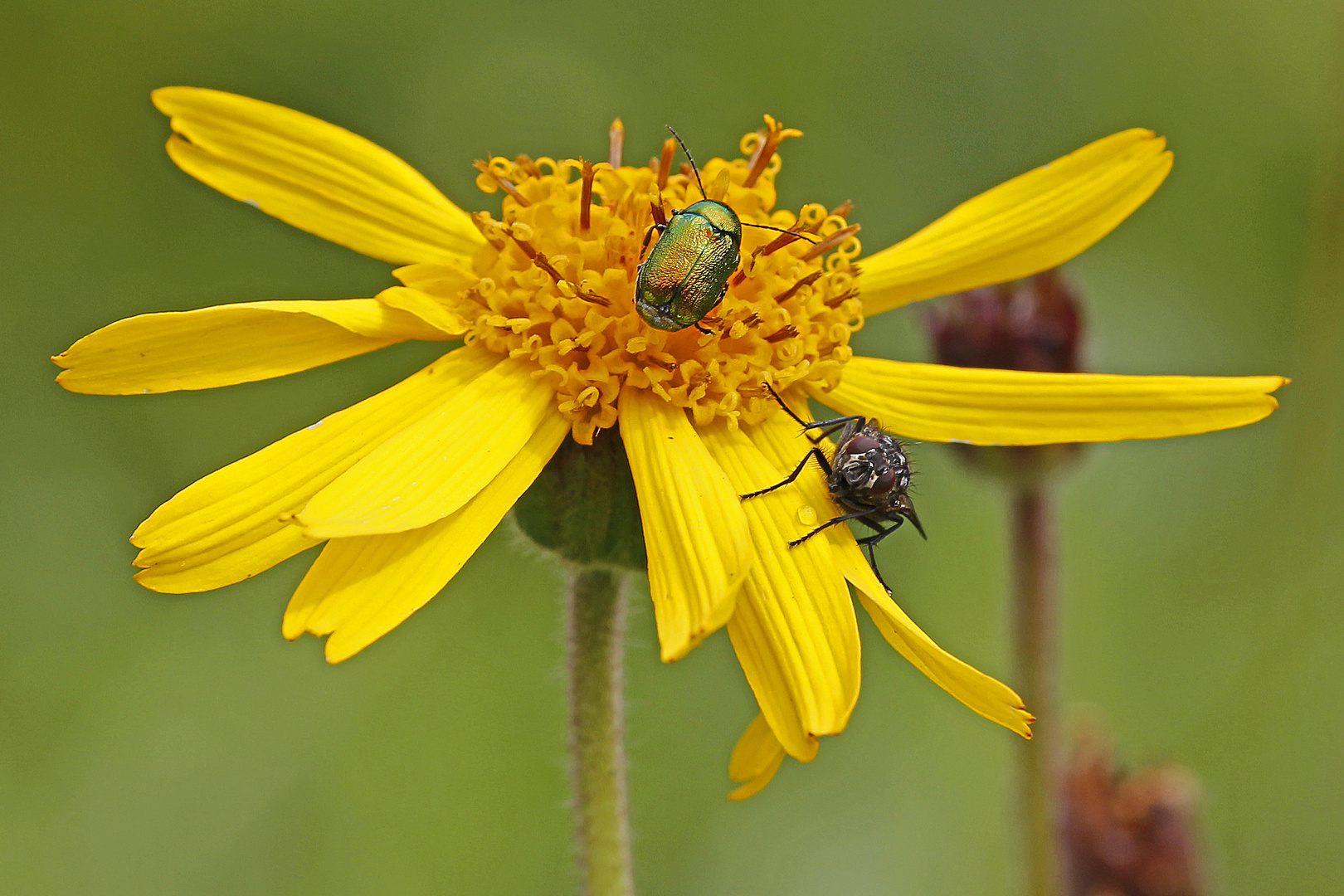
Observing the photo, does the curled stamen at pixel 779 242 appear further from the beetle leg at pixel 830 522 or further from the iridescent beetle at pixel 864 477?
the beetle leg at pixel 830 522

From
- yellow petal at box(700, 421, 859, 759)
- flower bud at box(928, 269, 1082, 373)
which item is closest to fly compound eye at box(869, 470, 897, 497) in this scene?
yellow petal at box(700, 421, 859, 759)

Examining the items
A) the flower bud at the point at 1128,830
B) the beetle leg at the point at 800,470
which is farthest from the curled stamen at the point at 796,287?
the flower bud at the point at 1128,830

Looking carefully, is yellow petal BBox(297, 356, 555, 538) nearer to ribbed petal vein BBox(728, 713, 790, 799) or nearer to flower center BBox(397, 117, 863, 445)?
flower center BBox(397, 117, 863, 445)

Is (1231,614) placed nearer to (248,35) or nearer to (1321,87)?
(1321,87)

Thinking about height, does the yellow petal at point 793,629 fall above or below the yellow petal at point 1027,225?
below

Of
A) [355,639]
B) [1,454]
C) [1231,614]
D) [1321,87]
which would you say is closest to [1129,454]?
[1231,614]

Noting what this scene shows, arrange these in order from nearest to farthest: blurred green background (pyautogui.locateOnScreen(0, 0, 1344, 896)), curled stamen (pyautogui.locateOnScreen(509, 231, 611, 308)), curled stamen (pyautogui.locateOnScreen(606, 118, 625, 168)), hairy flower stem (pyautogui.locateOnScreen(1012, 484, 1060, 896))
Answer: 1. curled stamen (pyautogui.locateOnScreen(509, 231, 611, 308))
2. curled stamen (pyautogui.locateOnScreen(606, 118, 625, 168))
3. hairy flower stem (pyautogui.locateOnScreen(1012, 484, 1060, 896))
4. blurred green background (pyautogui.locateOnScreen(0, 0, 1344, 896))
